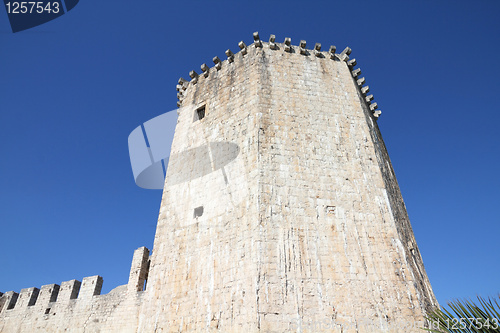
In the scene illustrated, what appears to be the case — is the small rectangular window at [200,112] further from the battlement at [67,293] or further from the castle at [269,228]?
the battlement at [67,293]

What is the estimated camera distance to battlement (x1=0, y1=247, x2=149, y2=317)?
9.20m

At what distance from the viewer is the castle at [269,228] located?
20.4ft

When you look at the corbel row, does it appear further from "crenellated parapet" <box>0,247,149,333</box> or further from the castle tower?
"crenellated parapet" <box>0,247,149,333</box>

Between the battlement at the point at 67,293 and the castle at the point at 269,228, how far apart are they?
0.04 metres

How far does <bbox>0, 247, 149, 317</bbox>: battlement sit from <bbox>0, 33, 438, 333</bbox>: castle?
0.13 feet

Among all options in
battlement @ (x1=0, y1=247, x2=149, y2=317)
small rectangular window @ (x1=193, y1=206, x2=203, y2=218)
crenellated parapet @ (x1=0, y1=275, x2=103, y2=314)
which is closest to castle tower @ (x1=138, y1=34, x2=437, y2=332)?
small rectangular window @ (x1=193, y1=206, x2=203, y2=218)

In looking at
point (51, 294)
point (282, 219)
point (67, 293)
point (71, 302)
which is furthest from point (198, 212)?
point (51, 294)

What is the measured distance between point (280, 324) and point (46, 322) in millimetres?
8146

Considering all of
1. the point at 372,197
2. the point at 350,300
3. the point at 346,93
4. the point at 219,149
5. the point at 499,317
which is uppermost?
the point at 346,93

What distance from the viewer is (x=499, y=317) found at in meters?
4.34

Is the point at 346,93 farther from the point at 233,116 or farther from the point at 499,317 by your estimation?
the point at 499,317

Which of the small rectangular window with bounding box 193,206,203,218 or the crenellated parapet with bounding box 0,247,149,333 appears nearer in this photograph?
the small rectangular window with bounding box 193,206,203,218

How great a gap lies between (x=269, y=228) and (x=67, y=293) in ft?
24.3

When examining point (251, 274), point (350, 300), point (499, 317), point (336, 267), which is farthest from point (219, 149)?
point (499, 317)
